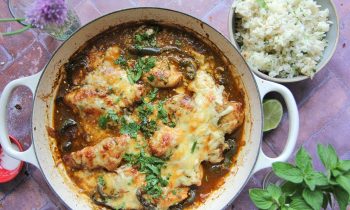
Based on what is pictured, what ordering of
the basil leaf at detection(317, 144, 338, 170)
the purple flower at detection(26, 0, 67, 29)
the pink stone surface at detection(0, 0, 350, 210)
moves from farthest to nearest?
the pink stone surface at detection(0, 0, 350, 210), the basil leaf at detection(317, 144, 338, 170), the purple flower at detection(26, 0, 67, 29)

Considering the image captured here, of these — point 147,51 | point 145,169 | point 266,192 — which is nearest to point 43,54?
point 147,51

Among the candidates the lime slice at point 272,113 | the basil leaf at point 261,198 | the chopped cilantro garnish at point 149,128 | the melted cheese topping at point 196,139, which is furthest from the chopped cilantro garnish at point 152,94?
the basil leaf at point 261,198

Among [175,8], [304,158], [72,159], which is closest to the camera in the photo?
[304,158]

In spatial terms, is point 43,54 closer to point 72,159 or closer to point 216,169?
point 72,159

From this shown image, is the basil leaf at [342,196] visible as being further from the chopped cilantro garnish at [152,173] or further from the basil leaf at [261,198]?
the chopped cilantro garnish at [152,173]

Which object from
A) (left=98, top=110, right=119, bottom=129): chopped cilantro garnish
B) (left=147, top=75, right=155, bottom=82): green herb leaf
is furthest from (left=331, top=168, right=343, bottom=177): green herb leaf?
(left=98, top=110, right=119, bottom=129): chopped cilantro garnish

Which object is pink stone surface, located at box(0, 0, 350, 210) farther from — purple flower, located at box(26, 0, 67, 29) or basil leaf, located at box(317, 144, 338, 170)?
purple flower, located at box(26, 0, 67, 29)
